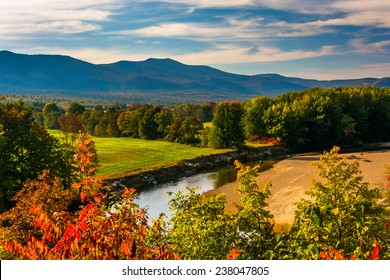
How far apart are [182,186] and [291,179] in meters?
14.6

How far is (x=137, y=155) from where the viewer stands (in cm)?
7431

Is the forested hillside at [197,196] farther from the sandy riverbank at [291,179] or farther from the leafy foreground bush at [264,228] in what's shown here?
the sandy riverbank at [291,179]

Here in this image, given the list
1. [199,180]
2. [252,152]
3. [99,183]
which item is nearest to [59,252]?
[99,183]

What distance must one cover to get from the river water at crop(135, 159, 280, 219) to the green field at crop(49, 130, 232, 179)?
20.3 ft

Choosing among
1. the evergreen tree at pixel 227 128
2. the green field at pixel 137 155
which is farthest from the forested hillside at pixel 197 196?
the green field at pixel 137 155

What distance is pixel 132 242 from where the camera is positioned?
21.5ft

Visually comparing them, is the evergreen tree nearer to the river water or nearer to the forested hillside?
the forested hillside

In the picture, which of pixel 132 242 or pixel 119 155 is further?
pixel 119 155

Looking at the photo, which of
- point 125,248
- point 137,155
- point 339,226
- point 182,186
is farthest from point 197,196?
point 137,155

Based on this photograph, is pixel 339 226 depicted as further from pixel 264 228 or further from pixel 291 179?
pixel 291 179

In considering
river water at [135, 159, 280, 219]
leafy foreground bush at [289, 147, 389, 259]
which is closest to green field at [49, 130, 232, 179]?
river water at [135, 159, 280, 219]

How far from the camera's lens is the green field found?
59.8m
